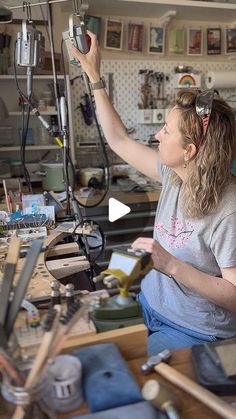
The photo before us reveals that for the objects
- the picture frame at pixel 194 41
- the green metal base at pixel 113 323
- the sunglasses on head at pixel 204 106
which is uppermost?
the picture frame at pixel 194 41

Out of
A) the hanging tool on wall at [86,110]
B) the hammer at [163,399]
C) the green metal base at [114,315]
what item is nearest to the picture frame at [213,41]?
the hanging tool on wall at [86,110]

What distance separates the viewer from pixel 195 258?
1.12 metres

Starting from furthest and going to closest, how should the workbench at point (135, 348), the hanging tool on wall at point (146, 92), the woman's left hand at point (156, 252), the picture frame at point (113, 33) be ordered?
the hanging tool on wall at point (146, 92), the picture frame at point (113, 33), the woman's left hand at point (156, 252), the workbench at point (135, 348)

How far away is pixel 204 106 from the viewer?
1077 mm

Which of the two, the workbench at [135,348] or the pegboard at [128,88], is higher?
the pegboard at [128,88]

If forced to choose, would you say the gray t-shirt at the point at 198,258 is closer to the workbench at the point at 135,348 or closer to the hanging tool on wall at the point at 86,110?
the workbench at the point at 135,348

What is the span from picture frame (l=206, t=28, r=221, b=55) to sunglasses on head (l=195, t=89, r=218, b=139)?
1937mm

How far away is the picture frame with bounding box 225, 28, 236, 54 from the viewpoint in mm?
2754

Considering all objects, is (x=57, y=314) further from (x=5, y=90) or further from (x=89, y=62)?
(x=5, y=90)

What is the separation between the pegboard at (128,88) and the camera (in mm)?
2568

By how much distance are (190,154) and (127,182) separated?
4.20 ft

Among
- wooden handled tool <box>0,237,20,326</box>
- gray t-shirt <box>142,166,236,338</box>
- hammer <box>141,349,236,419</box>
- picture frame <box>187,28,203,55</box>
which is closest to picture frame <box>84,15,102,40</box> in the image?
picture frame <box>187,28,203,55</box>

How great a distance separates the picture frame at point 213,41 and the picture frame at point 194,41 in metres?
0.07

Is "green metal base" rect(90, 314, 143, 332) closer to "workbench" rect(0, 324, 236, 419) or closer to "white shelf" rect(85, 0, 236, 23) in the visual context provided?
"workbench" rect(0, 324, 236, 419)
